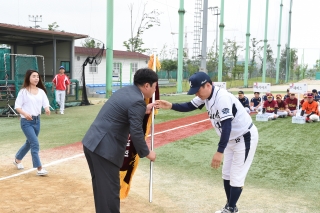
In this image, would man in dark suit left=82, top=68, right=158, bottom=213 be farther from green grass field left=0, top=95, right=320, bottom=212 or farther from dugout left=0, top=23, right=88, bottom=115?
dugout left=0, top=23, right=88, bottom=115

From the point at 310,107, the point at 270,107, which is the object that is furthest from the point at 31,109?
the point at 310,107

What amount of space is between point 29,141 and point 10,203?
4.99ft

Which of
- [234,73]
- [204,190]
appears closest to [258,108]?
[204,190]

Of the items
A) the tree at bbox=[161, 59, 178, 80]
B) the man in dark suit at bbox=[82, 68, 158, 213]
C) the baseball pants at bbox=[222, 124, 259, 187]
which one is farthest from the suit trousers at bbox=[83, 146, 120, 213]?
the tree at bbox=[161, 59, 178, 80]

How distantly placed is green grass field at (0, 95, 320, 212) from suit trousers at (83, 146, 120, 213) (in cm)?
299

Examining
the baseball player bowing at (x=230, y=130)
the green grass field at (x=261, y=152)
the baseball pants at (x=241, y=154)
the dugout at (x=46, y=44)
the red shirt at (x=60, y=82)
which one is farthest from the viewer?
the dugout at (x=46, y=44)

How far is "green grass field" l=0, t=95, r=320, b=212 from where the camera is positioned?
6395 millimetres

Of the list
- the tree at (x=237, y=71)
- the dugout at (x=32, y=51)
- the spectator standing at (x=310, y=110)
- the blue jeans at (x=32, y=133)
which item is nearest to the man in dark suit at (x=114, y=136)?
the blue jeans at (x=32, y=133)

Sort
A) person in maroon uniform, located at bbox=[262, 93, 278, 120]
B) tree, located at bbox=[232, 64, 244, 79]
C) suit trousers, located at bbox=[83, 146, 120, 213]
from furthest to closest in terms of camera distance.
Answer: tree, located at bbox=[232, 64, 244, 79] → person in maroon uniform, located at bbox=[262, 93, 278, 120] → suit trousers, located at bbox=[83, 146, 120, 213]

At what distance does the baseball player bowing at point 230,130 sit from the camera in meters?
4.22

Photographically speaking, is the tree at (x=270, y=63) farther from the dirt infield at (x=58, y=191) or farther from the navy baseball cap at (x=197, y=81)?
the navy baseball cap at (x=197, y=81)

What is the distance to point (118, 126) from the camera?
358cm

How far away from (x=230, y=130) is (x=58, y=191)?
299cm

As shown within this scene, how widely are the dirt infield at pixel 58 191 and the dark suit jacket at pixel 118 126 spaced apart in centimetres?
168
